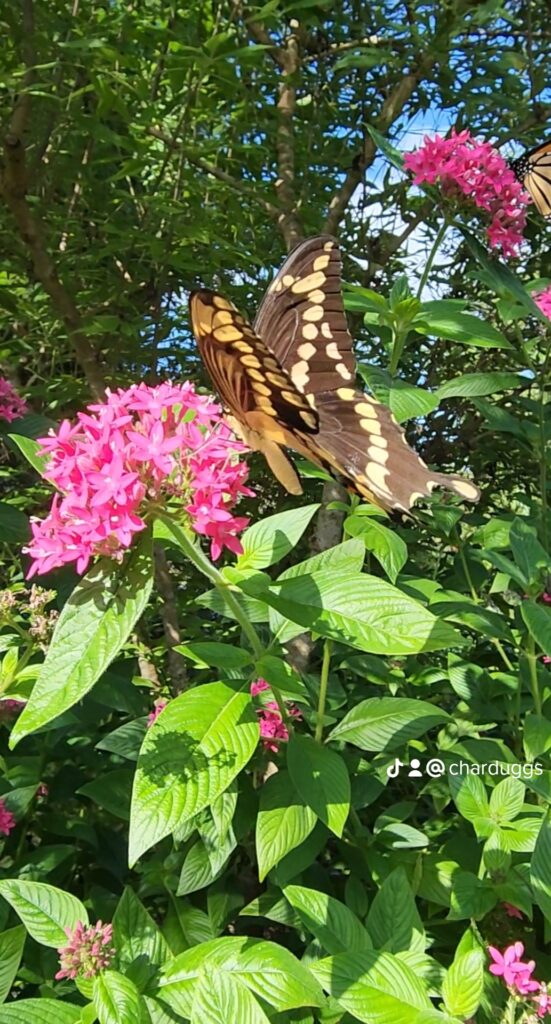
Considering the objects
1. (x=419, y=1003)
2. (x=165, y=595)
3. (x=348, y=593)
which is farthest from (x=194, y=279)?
(x=419, y=1003)

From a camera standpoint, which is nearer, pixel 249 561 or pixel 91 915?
pixel 249 561

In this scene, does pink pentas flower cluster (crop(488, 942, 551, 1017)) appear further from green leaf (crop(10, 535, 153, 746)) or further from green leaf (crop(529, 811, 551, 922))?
green leaf (crop(10, 535, 153, 746))

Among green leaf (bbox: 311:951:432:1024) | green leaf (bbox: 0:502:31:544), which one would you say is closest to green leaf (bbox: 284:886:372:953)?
green leaf (bbox: 311:951:432:1024)

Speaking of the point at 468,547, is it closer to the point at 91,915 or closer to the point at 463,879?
the point at 463,879

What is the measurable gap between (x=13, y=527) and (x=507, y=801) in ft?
3.10

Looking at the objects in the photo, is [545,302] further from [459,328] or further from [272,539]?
[272,539]

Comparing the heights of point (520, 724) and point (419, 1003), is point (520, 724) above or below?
above

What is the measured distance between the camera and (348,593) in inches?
35.0

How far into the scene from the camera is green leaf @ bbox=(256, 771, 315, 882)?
0.94m

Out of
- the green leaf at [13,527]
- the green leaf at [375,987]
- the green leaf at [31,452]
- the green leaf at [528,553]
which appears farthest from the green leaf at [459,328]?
the green leaf at [375,987]

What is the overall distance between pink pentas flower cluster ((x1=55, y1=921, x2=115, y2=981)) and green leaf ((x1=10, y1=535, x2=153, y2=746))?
323 mm

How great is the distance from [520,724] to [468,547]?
1.41ft

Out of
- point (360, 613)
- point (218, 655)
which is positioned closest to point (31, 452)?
point (218, 655)

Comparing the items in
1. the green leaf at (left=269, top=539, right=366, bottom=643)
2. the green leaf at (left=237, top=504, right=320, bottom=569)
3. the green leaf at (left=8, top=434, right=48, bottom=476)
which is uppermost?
the green leaf at (left=8, top=434, right=48, bottom=476)
